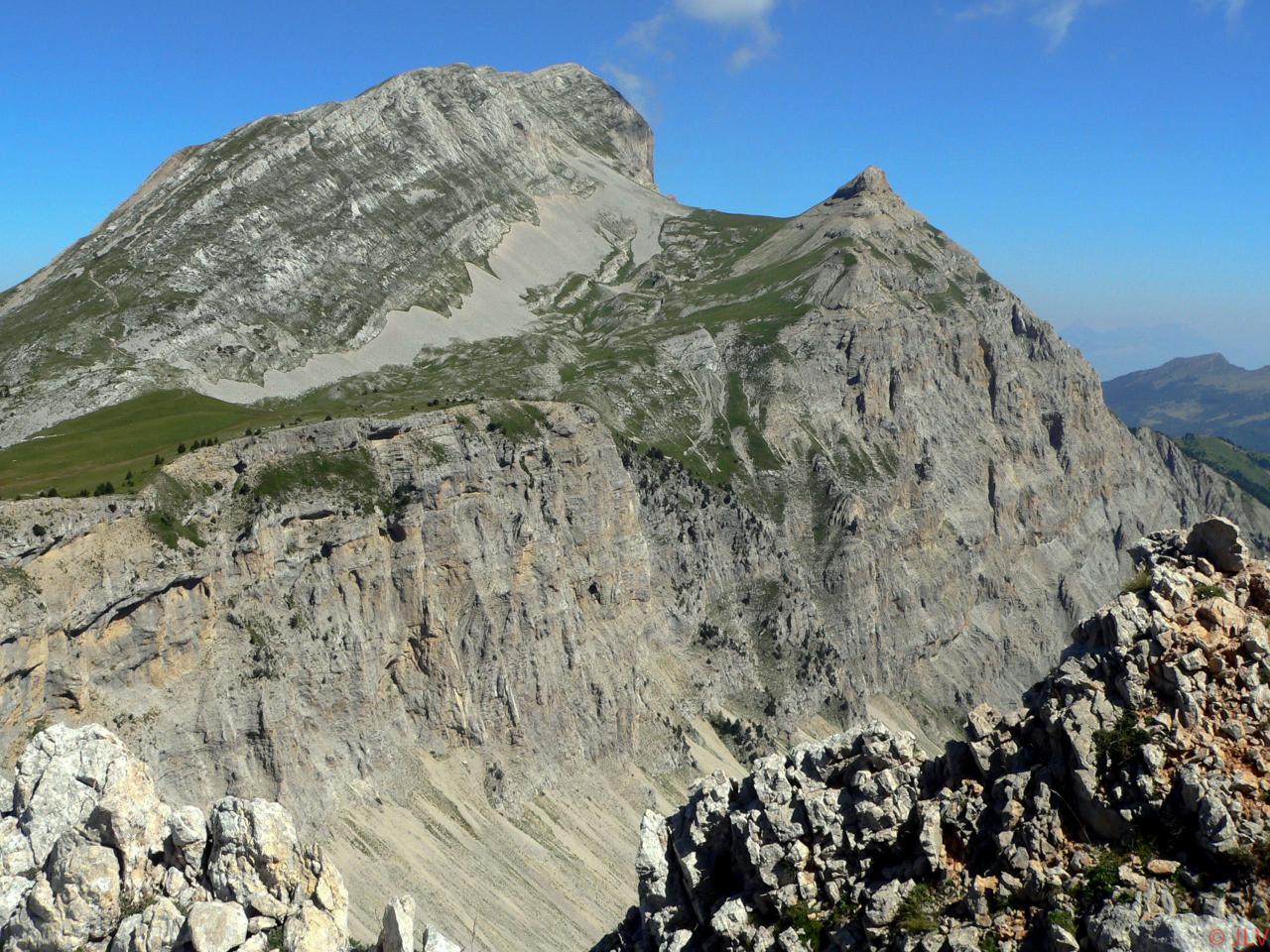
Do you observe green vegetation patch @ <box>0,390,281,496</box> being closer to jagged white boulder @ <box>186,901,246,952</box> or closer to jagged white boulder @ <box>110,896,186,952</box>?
jagged white boulder @ <box>110,896,186,952</box>

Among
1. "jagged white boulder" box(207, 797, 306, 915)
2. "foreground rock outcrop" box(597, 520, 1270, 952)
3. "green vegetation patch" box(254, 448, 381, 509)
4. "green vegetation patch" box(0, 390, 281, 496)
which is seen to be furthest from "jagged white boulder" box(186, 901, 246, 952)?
"green vegetation patch" box(254, 448, 381, 509)

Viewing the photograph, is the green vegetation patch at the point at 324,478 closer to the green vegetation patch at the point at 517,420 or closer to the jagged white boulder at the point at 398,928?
the green vegetation patch at the point at 517,420

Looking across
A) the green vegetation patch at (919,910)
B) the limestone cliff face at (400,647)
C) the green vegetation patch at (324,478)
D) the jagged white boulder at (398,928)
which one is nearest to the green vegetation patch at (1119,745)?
the green vegetation patch at (919,910)

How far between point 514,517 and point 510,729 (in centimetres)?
3070

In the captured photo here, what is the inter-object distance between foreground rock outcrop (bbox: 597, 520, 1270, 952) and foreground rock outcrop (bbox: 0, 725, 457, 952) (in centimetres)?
1236

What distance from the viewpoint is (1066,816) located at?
31000 millimetres

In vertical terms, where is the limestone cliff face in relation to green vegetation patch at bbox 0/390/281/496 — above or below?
below

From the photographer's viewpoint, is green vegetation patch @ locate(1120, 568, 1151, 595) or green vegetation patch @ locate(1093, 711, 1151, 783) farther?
green vegetation patch @ locate(1120, 568, 1151, 595)

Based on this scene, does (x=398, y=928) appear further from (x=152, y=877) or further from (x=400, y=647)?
(x=400, y=647)

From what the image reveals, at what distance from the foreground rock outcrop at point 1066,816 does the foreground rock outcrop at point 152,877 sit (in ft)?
40.5

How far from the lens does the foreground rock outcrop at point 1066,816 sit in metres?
27.9

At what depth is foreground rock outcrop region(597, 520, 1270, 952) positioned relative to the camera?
27.9 meters

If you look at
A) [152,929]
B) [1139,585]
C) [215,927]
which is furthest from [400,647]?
[1139,585]

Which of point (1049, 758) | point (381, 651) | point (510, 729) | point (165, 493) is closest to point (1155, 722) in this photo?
point (1049, 758)
